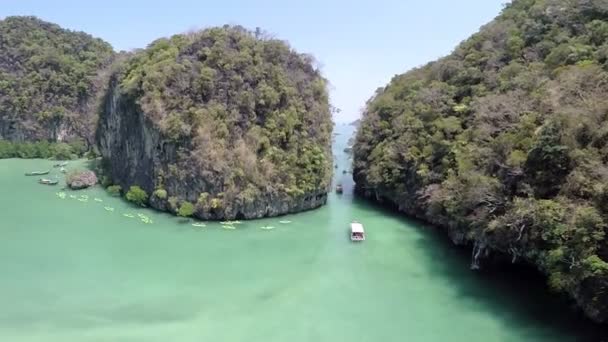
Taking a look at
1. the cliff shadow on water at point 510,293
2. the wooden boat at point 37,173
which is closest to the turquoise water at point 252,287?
the cliff shadow on water at point 510,293

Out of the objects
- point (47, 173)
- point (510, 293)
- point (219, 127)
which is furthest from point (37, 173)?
point (510, 293)

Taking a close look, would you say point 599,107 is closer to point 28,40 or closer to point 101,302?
point 101,302

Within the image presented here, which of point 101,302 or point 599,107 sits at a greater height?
point 599,107

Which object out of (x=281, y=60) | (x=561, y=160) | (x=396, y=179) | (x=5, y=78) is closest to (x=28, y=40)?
(x=5, y=78)

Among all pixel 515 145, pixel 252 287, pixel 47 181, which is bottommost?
pixel 252 287

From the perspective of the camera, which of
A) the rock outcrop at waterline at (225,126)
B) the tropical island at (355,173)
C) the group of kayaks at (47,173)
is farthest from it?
the group of kayaks at (47,173)

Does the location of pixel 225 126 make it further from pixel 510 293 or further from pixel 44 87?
pixel 44 87

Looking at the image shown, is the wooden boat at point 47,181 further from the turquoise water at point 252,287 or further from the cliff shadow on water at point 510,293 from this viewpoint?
the cliff shadow on water at point 510,293
